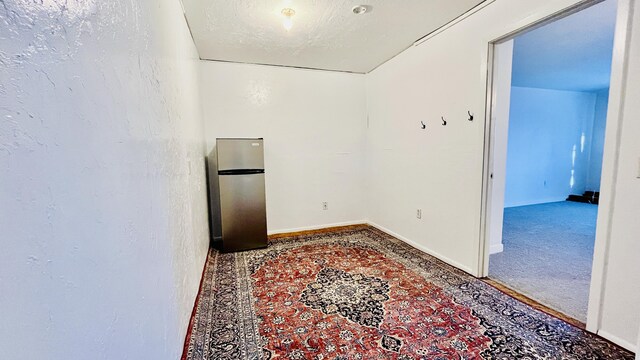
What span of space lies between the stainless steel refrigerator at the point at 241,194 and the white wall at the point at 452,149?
1789 mm

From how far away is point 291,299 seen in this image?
2186 millimetres

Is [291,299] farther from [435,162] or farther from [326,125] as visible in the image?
[326,125]

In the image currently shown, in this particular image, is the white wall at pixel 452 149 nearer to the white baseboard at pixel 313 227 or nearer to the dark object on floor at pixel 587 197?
the white baseboard at pixel 313 227

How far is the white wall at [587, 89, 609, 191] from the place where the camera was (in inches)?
240

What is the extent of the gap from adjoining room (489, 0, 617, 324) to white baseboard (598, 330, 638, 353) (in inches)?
7.0

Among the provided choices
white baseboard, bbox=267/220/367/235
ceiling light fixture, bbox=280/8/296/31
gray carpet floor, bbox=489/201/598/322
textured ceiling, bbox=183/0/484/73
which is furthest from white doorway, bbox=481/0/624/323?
white baseboard, bbox=267/220/367/235

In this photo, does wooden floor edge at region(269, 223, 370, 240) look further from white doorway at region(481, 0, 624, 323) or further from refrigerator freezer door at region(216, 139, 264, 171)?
white doorway at region(481, 0, 624, 323)

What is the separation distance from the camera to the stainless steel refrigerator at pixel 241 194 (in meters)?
3.21

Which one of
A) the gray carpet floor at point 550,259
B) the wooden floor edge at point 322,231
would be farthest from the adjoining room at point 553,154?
the wooden floor edge at point 322,231

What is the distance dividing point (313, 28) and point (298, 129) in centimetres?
154

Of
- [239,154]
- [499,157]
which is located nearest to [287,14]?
[239,154]

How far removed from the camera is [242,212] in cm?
331

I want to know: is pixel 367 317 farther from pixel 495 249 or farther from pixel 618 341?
pixel 495 249

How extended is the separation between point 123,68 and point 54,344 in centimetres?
81
